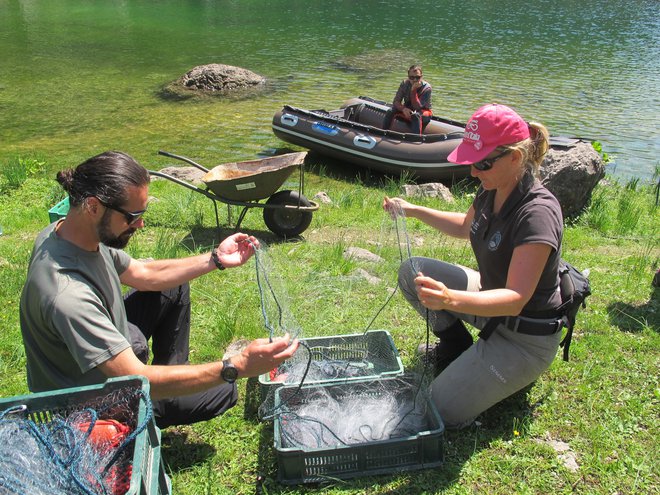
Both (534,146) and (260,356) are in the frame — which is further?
(534,146)

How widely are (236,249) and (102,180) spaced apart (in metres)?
0.96

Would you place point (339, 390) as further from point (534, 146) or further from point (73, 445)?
point (534, 146)

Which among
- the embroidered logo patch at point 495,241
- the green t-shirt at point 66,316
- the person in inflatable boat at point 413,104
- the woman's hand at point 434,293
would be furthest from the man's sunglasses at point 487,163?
the person in inflatable boat at point 413,104

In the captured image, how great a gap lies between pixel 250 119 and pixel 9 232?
749 cm

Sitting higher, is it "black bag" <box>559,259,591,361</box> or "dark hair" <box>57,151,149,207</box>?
"dark hair" <box>57,151,149,207</box>

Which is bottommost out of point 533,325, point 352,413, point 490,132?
point 352,413

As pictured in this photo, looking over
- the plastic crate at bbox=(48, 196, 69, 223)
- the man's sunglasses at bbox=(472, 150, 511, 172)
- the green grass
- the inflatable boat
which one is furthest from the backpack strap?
the inflatable boat

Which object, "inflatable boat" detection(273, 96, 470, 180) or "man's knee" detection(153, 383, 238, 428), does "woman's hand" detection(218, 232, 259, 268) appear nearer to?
"man's knee" detection(153, 383, 238, 428)

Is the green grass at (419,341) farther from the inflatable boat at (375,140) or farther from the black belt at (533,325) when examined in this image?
the inflatable boat at (375,140)

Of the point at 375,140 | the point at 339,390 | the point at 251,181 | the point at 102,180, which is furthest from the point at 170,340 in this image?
the point at 375,140

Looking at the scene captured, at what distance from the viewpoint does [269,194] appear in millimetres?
5918

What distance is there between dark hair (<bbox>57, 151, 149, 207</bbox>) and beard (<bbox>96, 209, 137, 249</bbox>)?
8 centimetres

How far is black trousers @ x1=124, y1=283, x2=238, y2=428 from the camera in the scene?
275 centimetres

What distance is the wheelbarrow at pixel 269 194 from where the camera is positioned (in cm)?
566
